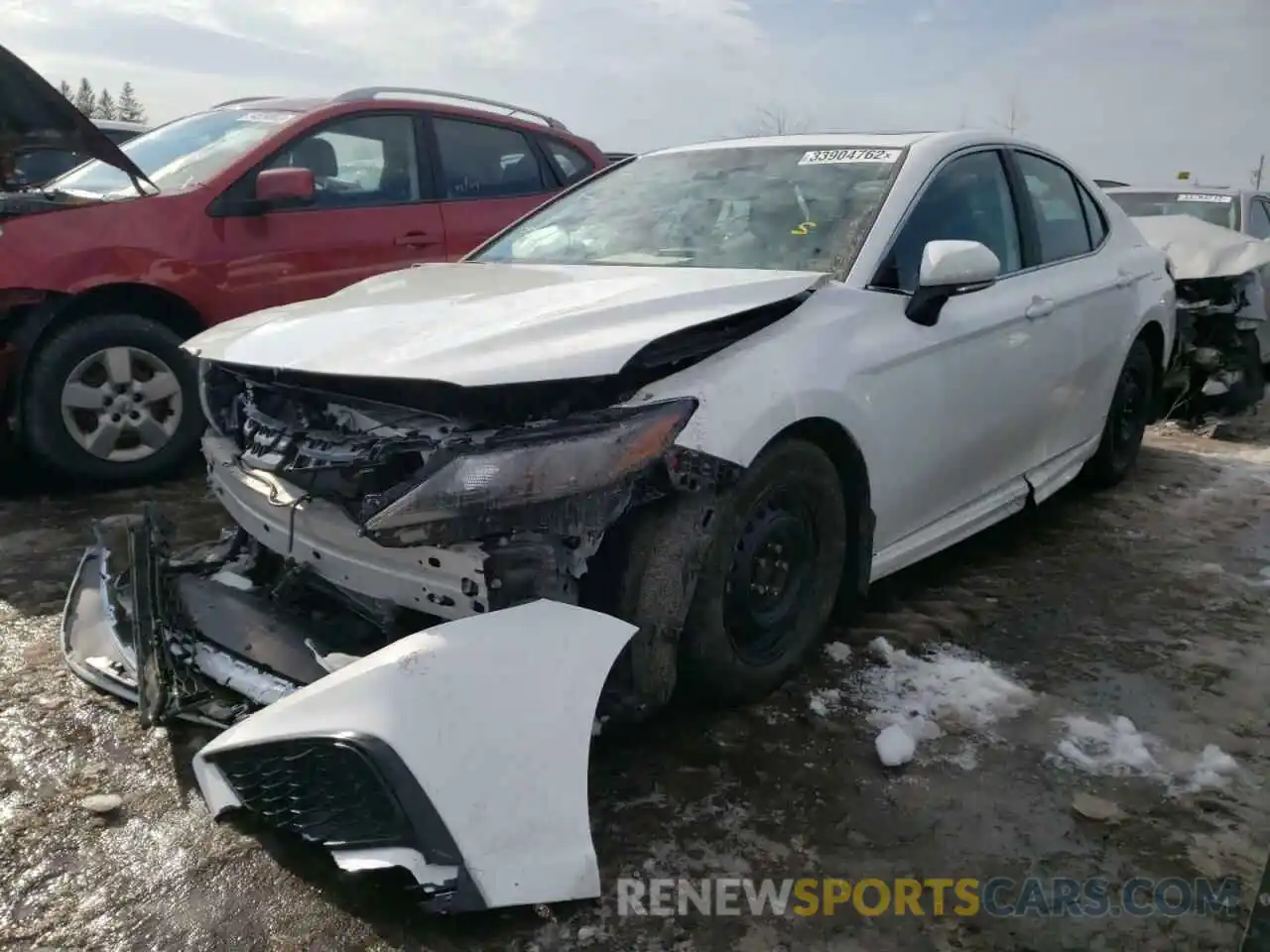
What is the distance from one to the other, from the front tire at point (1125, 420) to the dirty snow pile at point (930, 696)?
2.06 metres

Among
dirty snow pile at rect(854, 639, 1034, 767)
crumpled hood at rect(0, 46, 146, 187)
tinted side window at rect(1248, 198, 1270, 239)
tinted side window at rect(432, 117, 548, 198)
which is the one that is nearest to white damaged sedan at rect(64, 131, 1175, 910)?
dirty snow pile at rect(854, 639, 1034, 767)

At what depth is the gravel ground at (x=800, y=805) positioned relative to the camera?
6.97 feet

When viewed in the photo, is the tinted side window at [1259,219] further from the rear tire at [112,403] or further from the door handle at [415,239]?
the rear tire at [112,403]

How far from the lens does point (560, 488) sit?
2.27 m

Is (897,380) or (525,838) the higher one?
(897,380)

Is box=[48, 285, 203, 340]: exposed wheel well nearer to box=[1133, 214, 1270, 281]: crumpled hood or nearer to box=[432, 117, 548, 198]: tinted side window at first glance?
box=[432, 117, 548, 198]: tinted side window

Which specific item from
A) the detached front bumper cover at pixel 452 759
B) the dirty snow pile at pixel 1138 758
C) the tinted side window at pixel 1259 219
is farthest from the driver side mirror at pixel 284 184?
the tinted side window at pixel 1259 219

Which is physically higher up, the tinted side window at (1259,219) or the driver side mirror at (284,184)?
the driver side mirror at (284,184)

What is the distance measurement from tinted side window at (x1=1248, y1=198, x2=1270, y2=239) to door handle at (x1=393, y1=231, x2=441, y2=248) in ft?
21.2

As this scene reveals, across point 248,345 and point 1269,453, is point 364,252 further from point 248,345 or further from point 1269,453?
point 1269,453

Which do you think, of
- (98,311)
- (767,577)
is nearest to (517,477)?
(767,577)

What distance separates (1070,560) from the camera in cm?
434

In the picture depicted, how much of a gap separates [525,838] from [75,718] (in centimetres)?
155

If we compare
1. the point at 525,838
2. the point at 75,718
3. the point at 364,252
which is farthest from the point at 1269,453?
the point at 75,718
